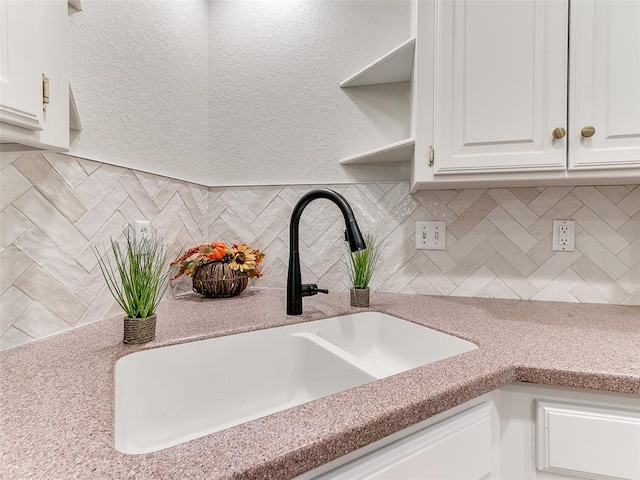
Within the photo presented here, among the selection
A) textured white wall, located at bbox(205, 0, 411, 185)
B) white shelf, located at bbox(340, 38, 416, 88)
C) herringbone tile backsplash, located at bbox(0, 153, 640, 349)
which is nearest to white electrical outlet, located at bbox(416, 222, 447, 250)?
herringbone tile backsplash, located at bbox(0, 153, 640, 349)

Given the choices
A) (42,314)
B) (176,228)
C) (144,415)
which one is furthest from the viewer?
(176,228)

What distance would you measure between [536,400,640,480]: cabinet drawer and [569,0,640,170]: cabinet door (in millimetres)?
660

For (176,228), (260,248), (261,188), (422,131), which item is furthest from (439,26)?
(176,228)

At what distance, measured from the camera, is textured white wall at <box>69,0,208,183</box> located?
3.05ft

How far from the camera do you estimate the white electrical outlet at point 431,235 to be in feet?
4.33

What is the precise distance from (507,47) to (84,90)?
1.27 m

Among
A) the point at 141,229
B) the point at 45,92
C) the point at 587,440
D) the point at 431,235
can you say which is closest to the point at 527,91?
the point at 431,235

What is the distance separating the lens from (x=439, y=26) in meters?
1.00

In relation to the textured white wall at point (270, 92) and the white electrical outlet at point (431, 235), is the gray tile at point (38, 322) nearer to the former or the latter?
the textured white wall at point (270, 92)

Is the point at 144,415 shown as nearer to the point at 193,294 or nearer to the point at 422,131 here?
the point at 193,294

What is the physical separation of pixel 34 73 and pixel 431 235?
1278 mm

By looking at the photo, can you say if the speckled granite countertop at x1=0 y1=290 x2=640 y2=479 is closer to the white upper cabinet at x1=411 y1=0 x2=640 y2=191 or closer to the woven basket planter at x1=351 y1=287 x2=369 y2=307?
the woven basket planter at x1=351 y1=287 x2=369 y2=307

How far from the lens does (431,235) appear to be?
4.36ft

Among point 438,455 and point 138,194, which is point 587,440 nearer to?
point 438,455
